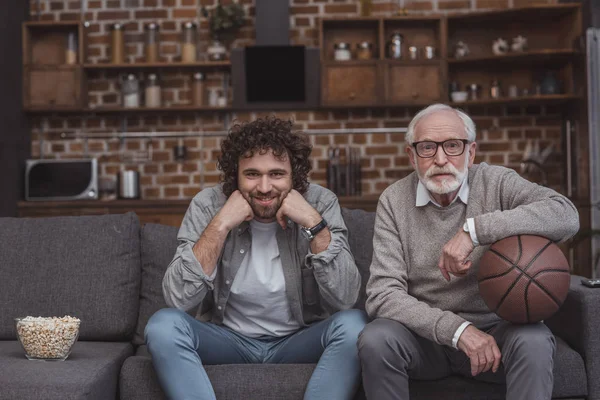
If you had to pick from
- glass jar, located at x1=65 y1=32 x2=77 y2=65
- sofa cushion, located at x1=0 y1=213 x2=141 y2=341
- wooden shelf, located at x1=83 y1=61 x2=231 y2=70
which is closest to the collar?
sofa cushion, located at x1=0 y1=213 x2=141 y2=341

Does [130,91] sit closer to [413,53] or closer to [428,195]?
[413,53]

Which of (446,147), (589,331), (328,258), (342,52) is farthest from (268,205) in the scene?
(342,52)

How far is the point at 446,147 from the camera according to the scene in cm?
224

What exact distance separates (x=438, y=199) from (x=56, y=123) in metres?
4.04

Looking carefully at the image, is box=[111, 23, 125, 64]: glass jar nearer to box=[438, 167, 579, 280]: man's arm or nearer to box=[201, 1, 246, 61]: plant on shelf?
box=[201, 1, 246, 61]: plant on shelf

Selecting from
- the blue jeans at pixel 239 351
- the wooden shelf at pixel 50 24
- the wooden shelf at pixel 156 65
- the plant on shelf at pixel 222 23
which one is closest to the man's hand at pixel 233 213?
the blue jeans at pixel 239 351

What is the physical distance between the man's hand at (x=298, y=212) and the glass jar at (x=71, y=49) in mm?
3609

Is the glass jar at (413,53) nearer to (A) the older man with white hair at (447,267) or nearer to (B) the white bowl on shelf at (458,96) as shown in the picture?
(B) the white bowl on shelf at (458,96)

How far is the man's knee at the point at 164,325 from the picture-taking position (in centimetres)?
204

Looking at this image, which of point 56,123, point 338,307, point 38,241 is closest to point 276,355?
point 338,307

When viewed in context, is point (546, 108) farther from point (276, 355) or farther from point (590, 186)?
point (276, 355)

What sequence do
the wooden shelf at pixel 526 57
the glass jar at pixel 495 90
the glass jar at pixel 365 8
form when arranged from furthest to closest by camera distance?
the glass jar at pixel 365 8 → the glass jar at pixel 495 90 → the wooden shelf at pixel 526 57

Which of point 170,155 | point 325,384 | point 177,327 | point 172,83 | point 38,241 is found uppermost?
point 172,83

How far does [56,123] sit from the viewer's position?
561cm
